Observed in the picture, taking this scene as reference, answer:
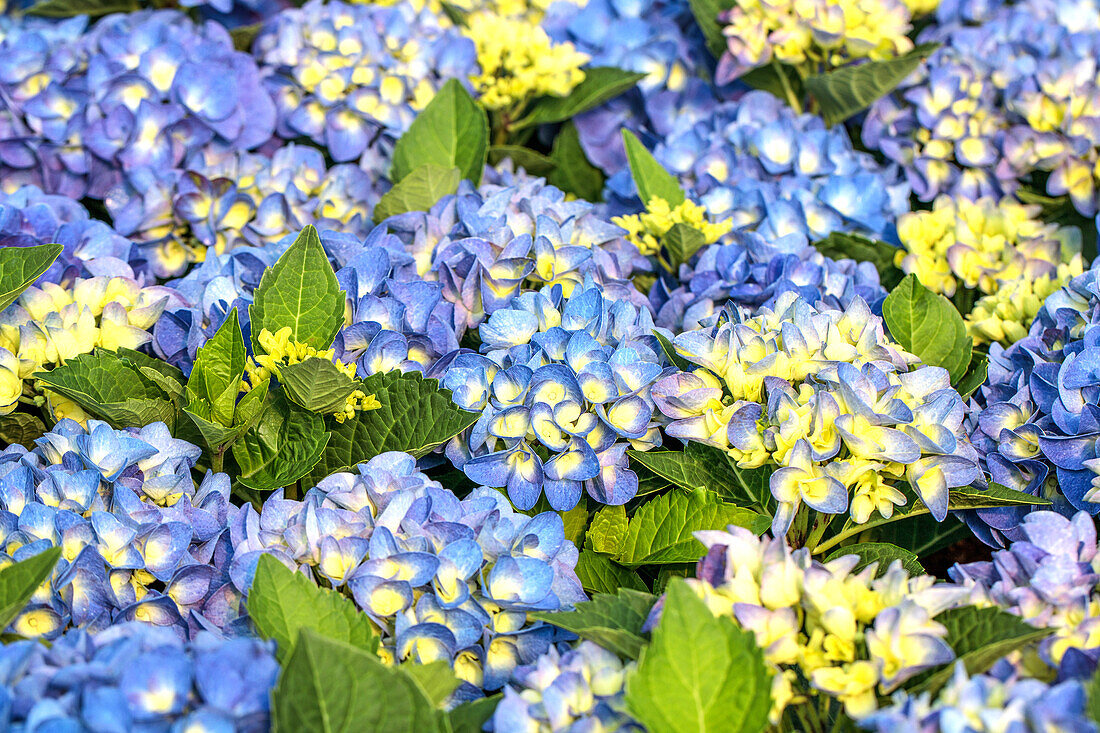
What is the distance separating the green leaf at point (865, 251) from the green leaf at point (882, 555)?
562 millimetres

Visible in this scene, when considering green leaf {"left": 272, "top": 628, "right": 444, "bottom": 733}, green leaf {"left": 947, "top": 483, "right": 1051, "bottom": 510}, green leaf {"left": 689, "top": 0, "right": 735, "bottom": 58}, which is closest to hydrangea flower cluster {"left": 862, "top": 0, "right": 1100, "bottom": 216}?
green leaf {"left": 689, "top": 0, "right": 735, "bottom": 58}

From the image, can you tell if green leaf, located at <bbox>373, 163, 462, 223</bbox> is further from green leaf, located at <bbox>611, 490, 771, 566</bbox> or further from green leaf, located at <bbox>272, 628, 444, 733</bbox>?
green leaf, located at <bbox>272, 628, 444, 733</bbox>

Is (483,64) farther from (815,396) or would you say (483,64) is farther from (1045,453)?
(1045,453)

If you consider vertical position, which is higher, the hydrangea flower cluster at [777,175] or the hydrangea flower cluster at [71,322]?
the hydrangea flower cluster at [777,175]

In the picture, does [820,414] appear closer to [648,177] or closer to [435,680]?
[435,680]

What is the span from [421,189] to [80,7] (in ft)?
3.24

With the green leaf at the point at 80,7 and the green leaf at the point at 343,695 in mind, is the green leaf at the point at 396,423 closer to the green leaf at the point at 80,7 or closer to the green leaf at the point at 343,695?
the green leaf at the point at 343,695

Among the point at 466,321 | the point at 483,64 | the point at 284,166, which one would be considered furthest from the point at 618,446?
the point at 483,64

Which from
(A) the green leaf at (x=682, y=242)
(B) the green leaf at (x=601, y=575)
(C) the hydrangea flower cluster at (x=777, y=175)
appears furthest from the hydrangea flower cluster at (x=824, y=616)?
(C) the hydrangea flower cluster at (x=777, y=175)

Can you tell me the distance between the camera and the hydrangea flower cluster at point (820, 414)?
1.02 metres

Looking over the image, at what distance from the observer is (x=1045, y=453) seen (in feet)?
3.71

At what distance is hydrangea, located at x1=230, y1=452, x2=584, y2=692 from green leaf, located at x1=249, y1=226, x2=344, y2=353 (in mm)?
184

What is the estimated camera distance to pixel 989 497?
1112 millimetres

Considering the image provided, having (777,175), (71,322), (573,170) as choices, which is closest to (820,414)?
(777,175)
